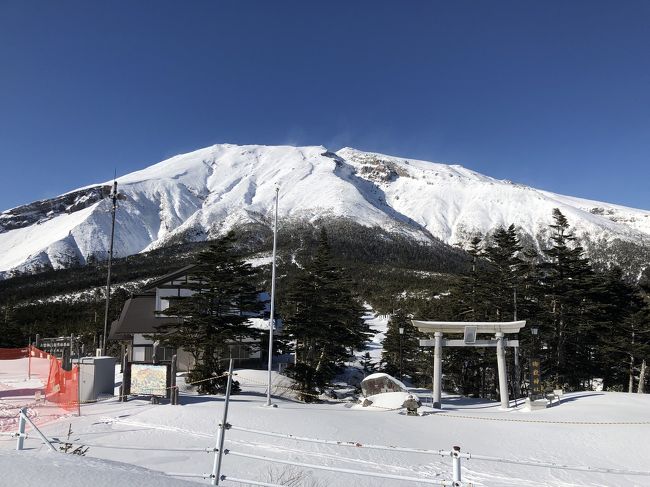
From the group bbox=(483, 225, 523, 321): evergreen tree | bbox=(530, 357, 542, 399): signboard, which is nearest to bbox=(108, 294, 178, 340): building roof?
bbox=(483, 225, 523, 321): evergreen tree

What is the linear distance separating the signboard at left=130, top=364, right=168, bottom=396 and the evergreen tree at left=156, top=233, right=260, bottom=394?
599 cm

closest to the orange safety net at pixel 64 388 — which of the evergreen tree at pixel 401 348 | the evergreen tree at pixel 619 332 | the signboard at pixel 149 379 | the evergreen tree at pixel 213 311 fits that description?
the signboard at pixel 149 379

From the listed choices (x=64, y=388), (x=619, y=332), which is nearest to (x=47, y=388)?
(x=64, y=388)

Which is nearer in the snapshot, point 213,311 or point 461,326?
point 213,311

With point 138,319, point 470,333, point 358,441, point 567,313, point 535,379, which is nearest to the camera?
point 358,441

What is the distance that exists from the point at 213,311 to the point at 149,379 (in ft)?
27.4

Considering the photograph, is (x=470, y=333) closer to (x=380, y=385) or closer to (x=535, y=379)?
(x=535, y=379)

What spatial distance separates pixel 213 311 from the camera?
84.7 ft

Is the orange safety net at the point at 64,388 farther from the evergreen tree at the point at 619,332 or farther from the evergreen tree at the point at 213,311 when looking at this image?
the evergreen tree at the point at 619,332

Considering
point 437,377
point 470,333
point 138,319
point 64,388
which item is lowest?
point 437,377

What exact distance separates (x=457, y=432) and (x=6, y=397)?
16.5m

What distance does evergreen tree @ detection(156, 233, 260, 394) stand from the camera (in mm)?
24062

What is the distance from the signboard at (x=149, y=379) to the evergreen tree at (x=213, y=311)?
5.99 metres

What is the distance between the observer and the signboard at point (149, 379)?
1738cm
